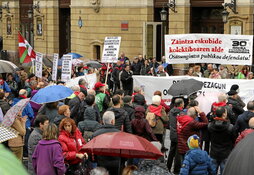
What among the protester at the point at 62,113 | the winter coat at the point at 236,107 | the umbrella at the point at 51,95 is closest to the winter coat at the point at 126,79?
the umbrella at the point at 51,95

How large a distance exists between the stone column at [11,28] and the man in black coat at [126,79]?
20.3 meters

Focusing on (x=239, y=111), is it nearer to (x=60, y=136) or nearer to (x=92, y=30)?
(x=60, y=136)

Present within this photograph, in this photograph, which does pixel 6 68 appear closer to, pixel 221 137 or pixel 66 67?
pixel 66 67

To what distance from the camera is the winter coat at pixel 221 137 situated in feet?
28.7

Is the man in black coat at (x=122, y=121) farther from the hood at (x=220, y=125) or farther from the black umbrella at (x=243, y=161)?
the black umbrella at (x=243, y=161)

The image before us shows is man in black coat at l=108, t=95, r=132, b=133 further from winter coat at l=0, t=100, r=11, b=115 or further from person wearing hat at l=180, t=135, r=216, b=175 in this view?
winter coat at l=0, t=100, r=11, b=115

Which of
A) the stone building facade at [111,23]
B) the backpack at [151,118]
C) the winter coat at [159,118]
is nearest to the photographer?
the backpack at [151,118]

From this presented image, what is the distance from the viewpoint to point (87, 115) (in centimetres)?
959

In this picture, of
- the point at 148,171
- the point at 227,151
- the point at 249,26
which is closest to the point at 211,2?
the point at 249,26

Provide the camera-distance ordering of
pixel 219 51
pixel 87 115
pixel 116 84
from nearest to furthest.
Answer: pixel 87 115 → pixel 219 51 → pixel 116 84

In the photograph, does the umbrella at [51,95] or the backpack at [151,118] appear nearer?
the backpack at [151,118]

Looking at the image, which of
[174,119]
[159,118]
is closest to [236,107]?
[174,119]

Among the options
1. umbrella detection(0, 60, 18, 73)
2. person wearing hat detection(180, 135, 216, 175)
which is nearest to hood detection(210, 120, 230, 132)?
person wearing hat detection(180, 135, 216, 175)

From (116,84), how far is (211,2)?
22.6ft
